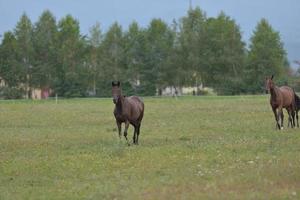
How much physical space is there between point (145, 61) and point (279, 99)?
69927 mm

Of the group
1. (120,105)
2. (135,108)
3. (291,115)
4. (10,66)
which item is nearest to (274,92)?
(291,115)

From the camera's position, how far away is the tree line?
9450 cm

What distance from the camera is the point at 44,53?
99.4 metres

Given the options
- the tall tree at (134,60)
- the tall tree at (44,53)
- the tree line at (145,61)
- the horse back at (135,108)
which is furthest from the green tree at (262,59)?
the horse back at (135,108)

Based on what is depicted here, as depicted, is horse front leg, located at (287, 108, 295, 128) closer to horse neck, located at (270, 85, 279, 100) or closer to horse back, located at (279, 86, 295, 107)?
horse back, located at (279, 86, 295, 107)

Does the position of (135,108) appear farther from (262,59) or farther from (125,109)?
(262,59)

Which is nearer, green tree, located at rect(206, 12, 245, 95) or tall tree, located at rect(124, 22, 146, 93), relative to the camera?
green tree, located at rect(206, 12, 245, 95)

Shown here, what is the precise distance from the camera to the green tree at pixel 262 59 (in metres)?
93.0

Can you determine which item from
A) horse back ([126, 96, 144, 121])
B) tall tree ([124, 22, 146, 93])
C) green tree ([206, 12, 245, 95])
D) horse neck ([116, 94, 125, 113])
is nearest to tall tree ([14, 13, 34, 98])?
tall tree ([124, 22, 146, 93])

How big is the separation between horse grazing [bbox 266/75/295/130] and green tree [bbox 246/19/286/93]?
63589mm

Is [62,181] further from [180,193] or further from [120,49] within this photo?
[120,49]

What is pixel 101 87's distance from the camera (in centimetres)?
9775

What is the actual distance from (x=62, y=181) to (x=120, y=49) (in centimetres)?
8670

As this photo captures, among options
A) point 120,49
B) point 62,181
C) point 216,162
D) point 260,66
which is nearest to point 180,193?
point 62,181
